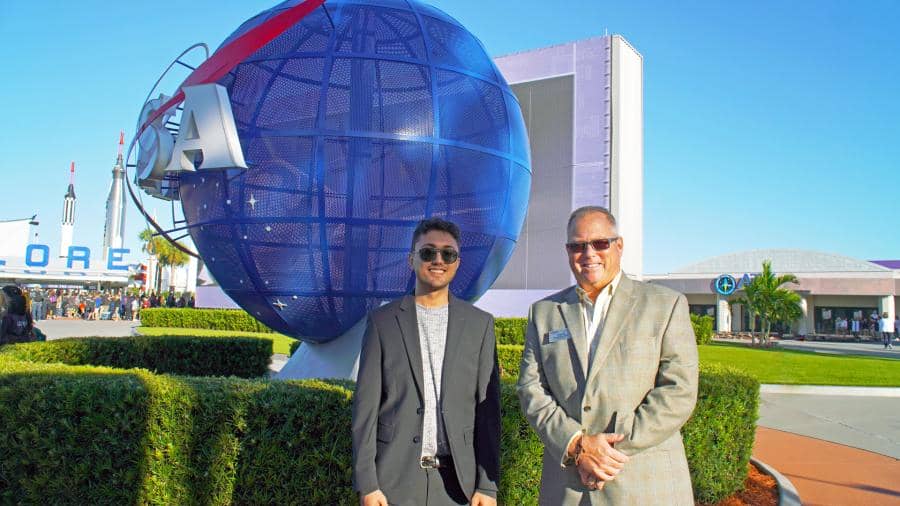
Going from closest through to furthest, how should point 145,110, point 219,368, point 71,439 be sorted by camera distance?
point 71,439 < point 145,110 < point 219,368

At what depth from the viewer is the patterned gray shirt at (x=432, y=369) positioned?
101 inches

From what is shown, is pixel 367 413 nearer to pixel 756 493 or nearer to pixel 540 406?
pixel 540 406

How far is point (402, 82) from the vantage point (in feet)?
18.1

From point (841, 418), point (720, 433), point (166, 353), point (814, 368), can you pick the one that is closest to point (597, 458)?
point (720, 433)

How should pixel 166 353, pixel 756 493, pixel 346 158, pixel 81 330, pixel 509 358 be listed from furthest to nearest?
pixel 81 330 < pixel 509 358 < pixel 166 353 < pixel 756 493 < pixel 346 158

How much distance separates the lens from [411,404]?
8.36ft

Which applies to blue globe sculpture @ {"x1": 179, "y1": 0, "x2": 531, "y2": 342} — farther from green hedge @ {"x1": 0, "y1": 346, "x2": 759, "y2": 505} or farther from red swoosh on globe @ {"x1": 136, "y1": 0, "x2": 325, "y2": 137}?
green hedge @ {"x1": 0, "y1": 346, "x2": 759, "y2": 505}

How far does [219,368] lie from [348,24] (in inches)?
261

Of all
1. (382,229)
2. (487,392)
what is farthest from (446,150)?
(487,392)

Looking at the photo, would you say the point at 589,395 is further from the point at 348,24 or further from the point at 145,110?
the point at 145,110

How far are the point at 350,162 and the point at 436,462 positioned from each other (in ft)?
10.8

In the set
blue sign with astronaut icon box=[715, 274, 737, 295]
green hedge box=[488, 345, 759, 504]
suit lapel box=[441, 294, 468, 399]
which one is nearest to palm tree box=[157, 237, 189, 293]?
blue sign with astronaut icon box=[715, 274, 737, 295]

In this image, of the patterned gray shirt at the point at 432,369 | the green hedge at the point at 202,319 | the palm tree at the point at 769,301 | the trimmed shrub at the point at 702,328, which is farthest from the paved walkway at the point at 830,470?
the green hedge at the point at 202,319

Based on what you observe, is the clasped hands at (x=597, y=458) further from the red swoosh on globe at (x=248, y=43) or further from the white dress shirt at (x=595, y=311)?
the red swoosh on globe at (x=248, y=43)
